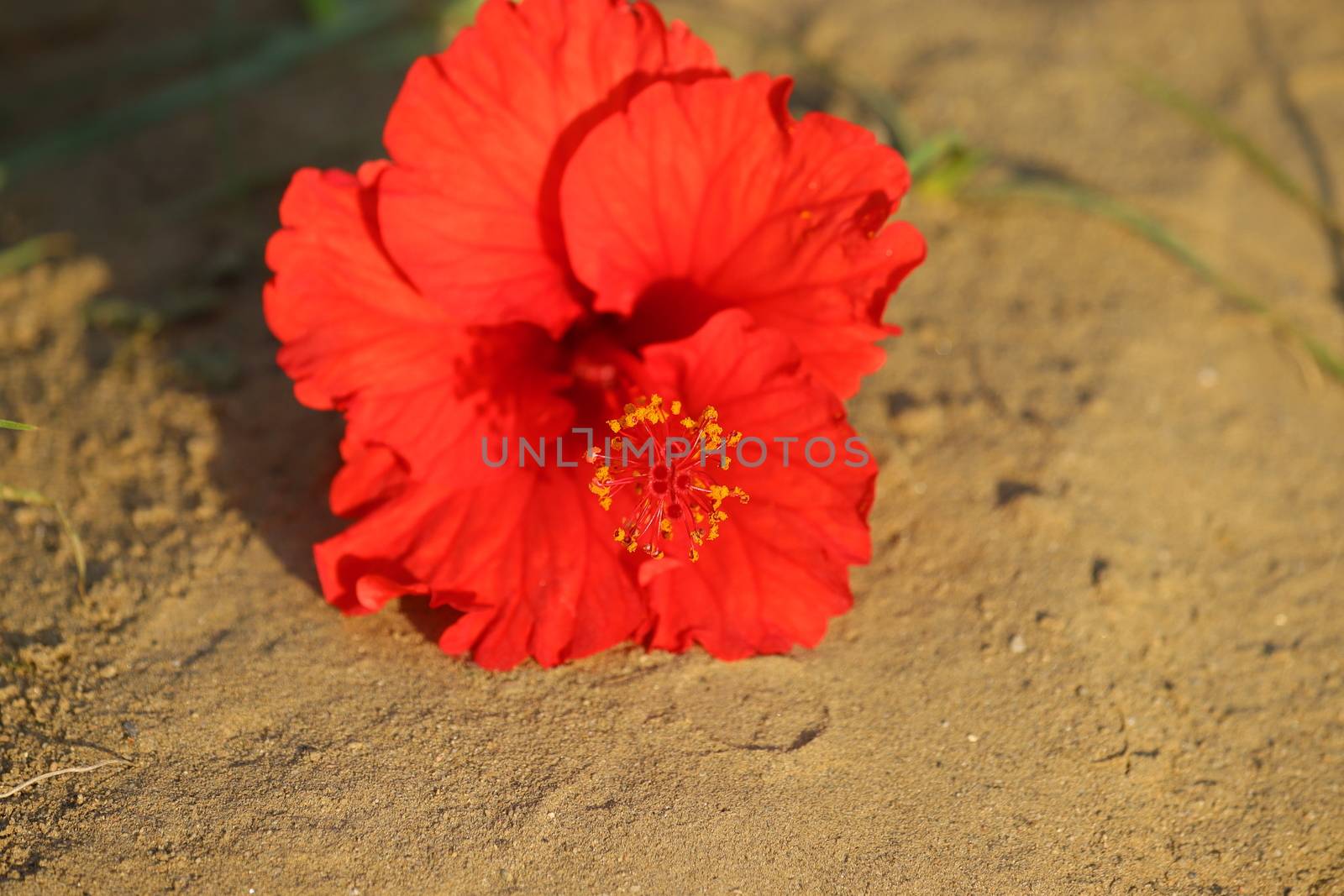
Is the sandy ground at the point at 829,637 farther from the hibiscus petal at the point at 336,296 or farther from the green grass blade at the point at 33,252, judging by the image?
the hibiscus petal at the point at 336,296

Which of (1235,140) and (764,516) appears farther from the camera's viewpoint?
(1235,140)

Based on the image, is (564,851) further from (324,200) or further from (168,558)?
(324,200)

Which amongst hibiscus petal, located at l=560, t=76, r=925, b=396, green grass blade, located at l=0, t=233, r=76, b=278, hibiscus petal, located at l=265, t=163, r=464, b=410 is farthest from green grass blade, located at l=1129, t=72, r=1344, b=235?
green grass blade, located at l=0, t=233, r=76, b=278

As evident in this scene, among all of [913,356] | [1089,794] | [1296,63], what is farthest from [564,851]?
[1296,63]

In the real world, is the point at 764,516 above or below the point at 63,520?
below

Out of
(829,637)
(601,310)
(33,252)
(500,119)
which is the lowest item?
(829,637)

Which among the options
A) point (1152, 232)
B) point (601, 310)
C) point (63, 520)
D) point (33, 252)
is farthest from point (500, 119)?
point (1152, 232)

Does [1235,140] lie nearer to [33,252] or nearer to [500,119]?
[500,119]
